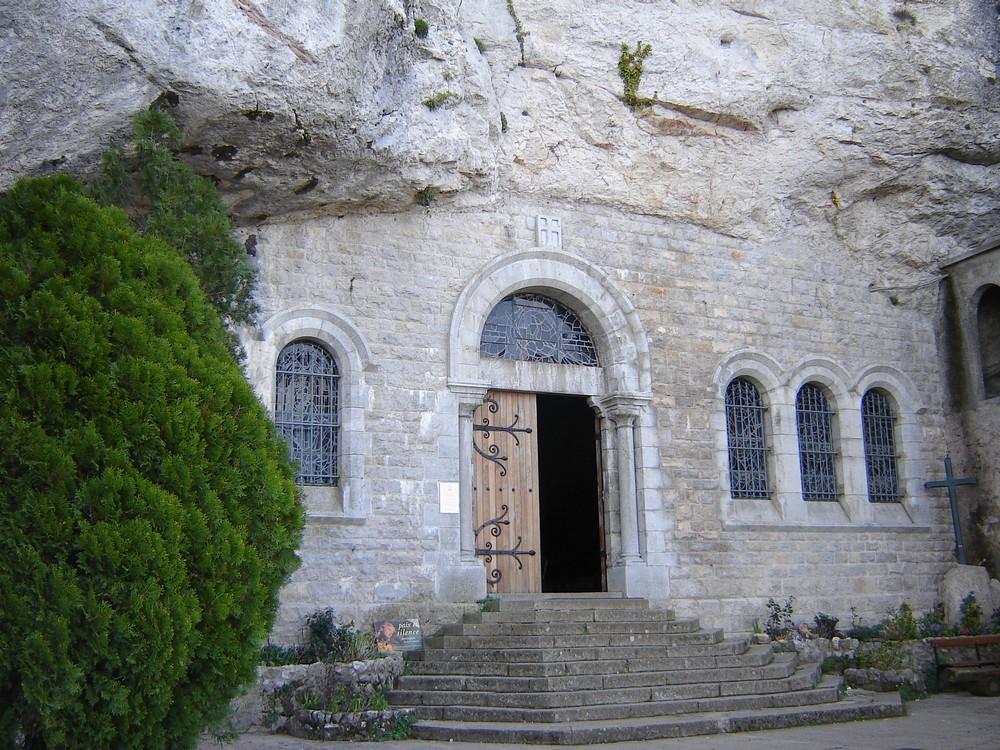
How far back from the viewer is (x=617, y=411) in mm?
10633

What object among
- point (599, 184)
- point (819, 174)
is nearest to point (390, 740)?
point (599, 184)

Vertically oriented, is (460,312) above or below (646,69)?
below

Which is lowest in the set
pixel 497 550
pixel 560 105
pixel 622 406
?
pixel 497 550

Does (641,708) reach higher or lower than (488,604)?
lower

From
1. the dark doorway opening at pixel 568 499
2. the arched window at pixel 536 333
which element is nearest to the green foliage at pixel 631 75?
the arched window at pixel 536 333

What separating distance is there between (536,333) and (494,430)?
1.15m

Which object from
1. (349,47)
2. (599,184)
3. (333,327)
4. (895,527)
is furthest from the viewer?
(895,527)

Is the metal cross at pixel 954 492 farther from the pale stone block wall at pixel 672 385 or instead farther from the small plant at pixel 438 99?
the small plant at pixel 438 99

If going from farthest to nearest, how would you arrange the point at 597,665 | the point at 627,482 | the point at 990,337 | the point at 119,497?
the point at 990,337, the point at 627,482, the point at 597,665, the point at 119,497

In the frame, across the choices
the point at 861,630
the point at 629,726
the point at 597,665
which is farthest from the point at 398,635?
the point at 861,630

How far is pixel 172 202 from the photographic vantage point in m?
7.59

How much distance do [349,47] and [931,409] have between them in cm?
806

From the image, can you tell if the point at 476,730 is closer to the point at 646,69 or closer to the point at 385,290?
the point at 385,290

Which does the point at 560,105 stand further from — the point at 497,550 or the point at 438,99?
the point at 497,550
